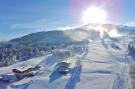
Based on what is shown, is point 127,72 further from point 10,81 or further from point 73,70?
point 10,81

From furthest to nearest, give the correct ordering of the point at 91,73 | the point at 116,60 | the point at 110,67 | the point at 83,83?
the point at 116,60, the point at 110,67, the point at 91,73, the point at 83,83

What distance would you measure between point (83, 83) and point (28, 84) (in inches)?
493

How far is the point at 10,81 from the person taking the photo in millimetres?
61812

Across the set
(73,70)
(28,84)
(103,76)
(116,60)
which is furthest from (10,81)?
(116,60)

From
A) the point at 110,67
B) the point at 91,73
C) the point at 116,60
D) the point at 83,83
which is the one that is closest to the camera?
the point at 83,83

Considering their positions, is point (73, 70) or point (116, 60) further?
point (116, 60)

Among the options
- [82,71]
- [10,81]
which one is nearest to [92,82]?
[82,71]

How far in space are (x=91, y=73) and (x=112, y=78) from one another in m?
7.24

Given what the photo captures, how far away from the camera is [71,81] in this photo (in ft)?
193

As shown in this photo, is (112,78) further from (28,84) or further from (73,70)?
(28,84)

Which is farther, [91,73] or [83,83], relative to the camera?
[91,73]

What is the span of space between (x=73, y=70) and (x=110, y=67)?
12800 millimetres

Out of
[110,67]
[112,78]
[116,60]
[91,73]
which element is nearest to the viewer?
[112,78]

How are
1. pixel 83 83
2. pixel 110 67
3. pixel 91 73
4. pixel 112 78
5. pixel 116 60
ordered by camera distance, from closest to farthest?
pixel 83 83, pixel 112 78, pixel 91 73, pixel 110 67, pixel 116 60
